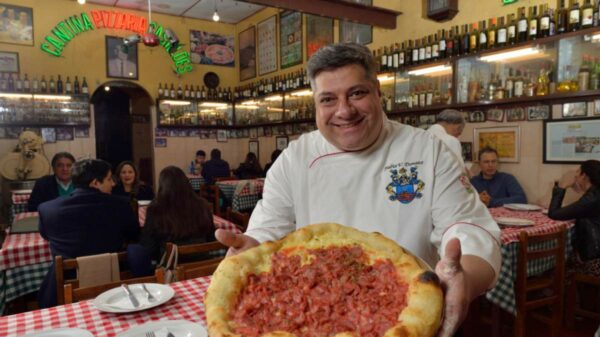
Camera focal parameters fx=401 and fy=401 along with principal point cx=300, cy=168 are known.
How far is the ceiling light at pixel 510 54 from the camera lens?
4.94m

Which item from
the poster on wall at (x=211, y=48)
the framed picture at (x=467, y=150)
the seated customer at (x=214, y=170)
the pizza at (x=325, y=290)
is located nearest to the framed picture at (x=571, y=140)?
the framed picture at (x=467, y=150)

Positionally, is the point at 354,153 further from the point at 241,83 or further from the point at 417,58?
the point at 241,83

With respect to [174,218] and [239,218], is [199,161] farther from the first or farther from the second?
[174,218]

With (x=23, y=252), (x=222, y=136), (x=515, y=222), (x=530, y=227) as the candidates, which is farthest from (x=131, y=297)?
(x=222, y=136)

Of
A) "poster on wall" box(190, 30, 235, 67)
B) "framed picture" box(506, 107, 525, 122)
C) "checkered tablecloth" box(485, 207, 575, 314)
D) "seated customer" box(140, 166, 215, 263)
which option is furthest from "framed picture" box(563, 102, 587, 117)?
"poster on wall" box(190, 30, 235, 67)

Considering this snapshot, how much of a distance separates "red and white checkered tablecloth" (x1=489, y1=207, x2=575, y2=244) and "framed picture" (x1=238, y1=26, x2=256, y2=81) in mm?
8595

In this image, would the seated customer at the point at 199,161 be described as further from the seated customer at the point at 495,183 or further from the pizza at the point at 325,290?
the pizza at the point at 325,290

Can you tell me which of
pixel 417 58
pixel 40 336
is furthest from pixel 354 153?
pixel 417 58

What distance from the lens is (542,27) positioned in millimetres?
4812

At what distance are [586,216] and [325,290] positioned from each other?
3.51 metres

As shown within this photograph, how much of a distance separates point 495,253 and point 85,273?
2227 mm

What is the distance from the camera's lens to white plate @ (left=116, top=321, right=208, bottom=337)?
1.40 m

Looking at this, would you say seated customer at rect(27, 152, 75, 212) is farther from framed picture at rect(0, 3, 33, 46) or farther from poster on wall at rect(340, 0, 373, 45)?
framed picture at rect(0, 3, 33, 46)

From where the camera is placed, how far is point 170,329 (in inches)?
57.0
